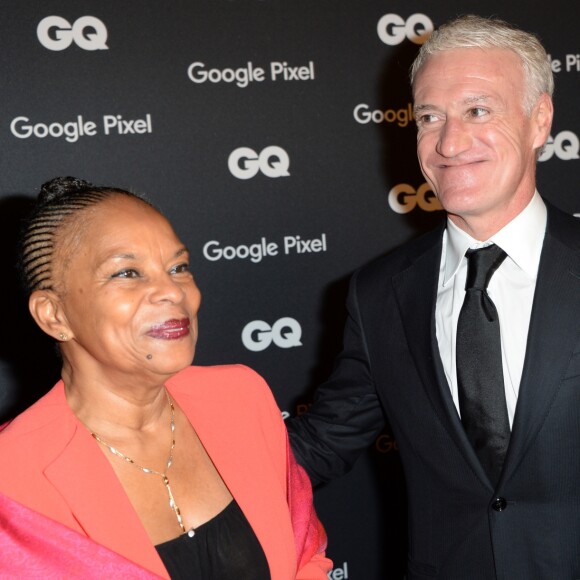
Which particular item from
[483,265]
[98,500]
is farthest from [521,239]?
[98,500]

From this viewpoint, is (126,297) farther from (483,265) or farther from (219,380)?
(483,265)

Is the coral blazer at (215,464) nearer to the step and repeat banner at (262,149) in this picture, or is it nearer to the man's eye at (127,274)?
the man's eye at (127,274)

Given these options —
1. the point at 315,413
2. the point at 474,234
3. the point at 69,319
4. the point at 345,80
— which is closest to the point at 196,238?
the point at 345,80

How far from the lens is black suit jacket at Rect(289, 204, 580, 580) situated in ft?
6.09

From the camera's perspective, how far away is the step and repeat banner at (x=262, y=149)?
3.13m

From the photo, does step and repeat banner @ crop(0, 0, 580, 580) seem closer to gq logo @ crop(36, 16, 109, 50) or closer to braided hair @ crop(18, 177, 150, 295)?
gq logo @ crop(36, 16, 109, 50)

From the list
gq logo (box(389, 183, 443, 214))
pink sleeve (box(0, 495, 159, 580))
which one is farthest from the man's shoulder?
gq logo (box(389, 183, 443, 214))

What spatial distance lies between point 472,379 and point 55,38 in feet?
6.95

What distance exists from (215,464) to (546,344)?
80cm

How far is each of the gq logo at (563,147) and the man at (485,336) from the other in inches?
63.7

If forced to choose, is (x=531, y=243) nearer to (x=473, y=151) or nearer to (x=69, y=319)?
(x=473, y=151)

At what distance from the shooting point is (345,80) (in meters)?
3.42

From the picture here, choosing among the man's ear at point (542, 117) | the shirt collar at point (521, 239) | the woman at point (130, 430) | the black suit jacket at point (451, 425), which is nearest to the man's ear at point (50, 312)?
the woman at point (130, 430)

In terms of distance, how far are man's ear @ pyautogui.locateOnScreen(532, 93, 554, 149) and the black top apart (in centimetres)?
121
